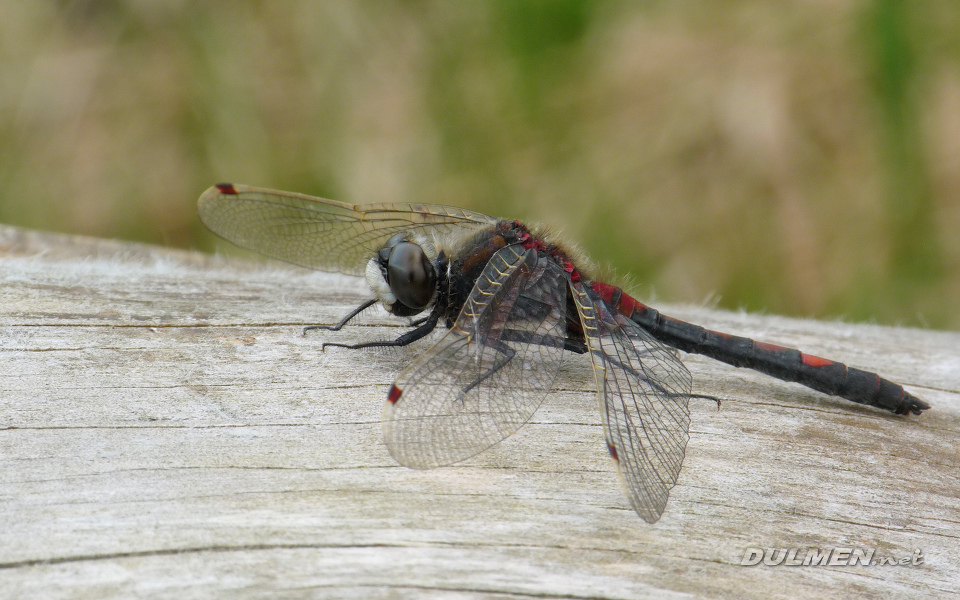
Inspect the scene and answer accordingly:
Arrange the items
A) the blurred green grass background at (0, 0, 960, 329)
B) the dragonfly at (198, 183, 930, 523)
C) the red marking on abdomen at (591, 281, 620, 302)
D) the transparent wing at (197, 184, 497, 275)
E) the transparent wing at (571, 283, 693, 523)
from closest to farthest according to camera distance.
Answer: the transparent wing at (571, 283, 693, 523), the dragonfly at (198, 183, 930, 523), the red marking on abdomen at (591, 281, 620, 302), the transparent wing at (197, 184, 497, 275), the blurred green grass background at (0, 0, 960, 329)

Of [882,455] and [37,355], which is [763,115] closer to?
[882,455]

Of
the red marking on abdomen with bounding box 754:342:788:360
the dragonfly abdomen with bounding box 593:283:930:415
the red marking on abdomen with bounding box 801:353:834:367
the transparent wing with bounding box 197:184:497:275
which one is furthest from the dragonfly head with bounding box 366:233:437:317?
the red marking on abdomen with bounding box 801:353:834:367

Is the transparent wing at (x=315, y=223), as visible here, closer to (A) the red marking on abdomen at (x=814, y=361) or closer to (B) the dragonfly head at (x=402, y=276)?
(B) the dragonfly head at (x=402, y=276)

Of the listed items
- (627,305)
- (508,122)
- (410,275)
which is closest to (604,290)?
(627,305)

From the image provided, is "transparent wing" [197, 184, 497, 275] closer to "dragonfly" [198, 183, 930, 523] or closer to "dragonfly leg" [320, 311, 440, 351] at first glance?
"dragonfly" [198, 183, 930, 523]

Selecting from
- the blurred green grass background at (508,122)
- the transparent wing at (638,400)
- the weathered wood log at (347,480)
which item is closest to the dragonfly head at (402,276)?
the weathered wood log at (347,480)

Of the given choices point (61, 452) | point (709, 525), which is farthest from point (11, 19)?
point (709, 525)
